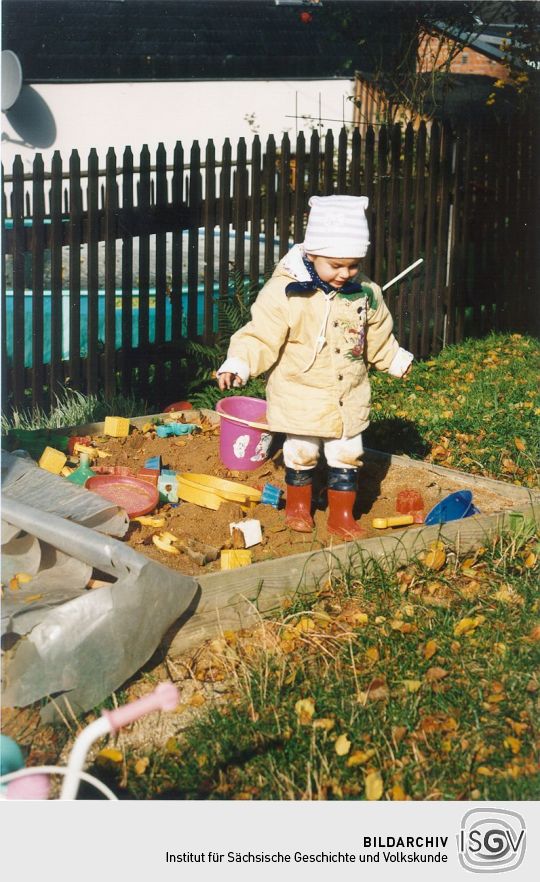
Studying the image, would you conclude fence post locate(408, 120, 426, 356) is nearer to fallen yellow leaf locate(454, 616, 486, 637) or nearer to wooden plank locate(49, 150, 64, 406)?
wooden plank locate(49, 150, 64, 406)

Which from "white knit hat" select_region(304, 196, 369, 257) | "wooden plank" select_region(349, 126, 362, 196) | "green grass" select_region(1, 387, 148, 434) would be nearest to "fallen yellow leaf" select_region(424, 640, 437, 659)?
"white knit hat" select_region(304, 196, 369, 257)

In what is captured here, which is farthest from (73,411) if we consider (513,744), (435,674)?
(513,744)

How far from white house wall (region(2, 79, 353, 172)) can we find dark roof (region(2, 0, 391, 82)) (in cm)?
17

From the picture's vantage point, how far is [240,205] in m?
7.02

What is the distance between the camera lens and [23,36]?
14086 mm

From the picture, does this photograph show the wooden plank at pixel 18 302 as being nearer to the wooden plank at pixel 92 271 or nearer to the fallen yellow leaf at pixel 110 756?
the wooden plank at pixel 92 271

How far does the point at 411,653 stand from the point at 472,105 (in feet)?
43.8

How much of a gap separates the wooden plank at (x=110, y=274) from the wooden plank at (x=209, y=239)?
2.05 ft

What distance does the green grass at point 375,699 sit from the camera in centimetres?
272

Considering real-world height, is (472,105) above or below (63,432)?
above

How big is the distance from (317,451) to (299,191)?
11.7 feet
